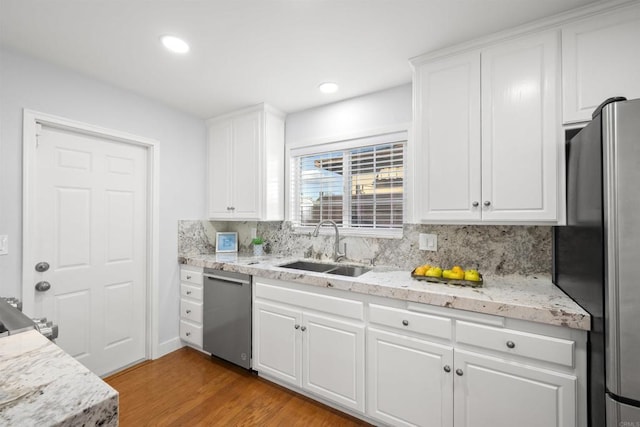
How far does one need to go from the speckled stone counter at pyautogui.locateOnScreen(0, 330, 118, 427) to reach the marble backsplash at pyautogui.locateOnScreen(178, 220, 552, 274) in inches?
81.5

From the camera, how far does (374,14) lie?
1568mm

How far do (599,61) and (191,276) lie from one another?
3297 mm

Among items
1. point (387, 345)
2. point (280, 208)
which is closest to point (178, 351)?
point (280, 208)

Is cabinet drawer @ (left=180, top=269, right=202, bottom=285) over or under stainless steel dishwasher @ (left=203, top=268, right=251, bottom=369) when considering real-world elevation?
over

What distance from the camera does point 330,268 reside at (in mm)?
2607

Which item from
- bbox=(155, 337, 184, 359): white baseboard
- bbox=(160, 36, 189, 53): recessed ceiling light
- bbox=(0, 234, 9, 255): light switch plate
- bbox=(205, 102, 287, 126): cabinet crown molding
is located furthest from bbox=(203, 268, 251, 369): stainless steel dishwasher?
bbox=(160, 36, 189, 53): recessed ceiling light

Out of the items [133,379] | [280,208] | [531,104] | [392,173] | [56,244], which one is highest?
[531,104]

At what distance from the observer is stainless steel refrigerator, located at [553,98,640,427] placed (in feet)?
3.45

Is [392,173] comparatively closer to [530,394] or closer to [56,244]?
[530,394]

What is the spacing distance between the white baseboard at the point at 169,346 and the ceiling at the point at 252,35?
Answer: 7.70 ft

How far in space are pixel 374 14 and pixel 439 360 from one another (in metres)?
1.91

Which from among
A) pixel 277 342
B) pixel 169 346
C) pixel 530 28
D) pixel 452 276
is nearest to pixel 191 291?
pixel 169 346

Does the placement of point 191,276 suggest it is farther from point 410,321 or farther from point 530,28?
point 530,28

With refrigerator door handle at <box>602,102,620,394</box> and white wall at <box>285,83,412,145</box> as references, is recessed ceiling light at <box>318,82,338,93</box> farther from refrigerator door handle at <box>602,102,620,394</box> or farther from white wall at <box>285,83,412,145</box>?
refrigerator door handle at <box>602,102,620,394</box>
